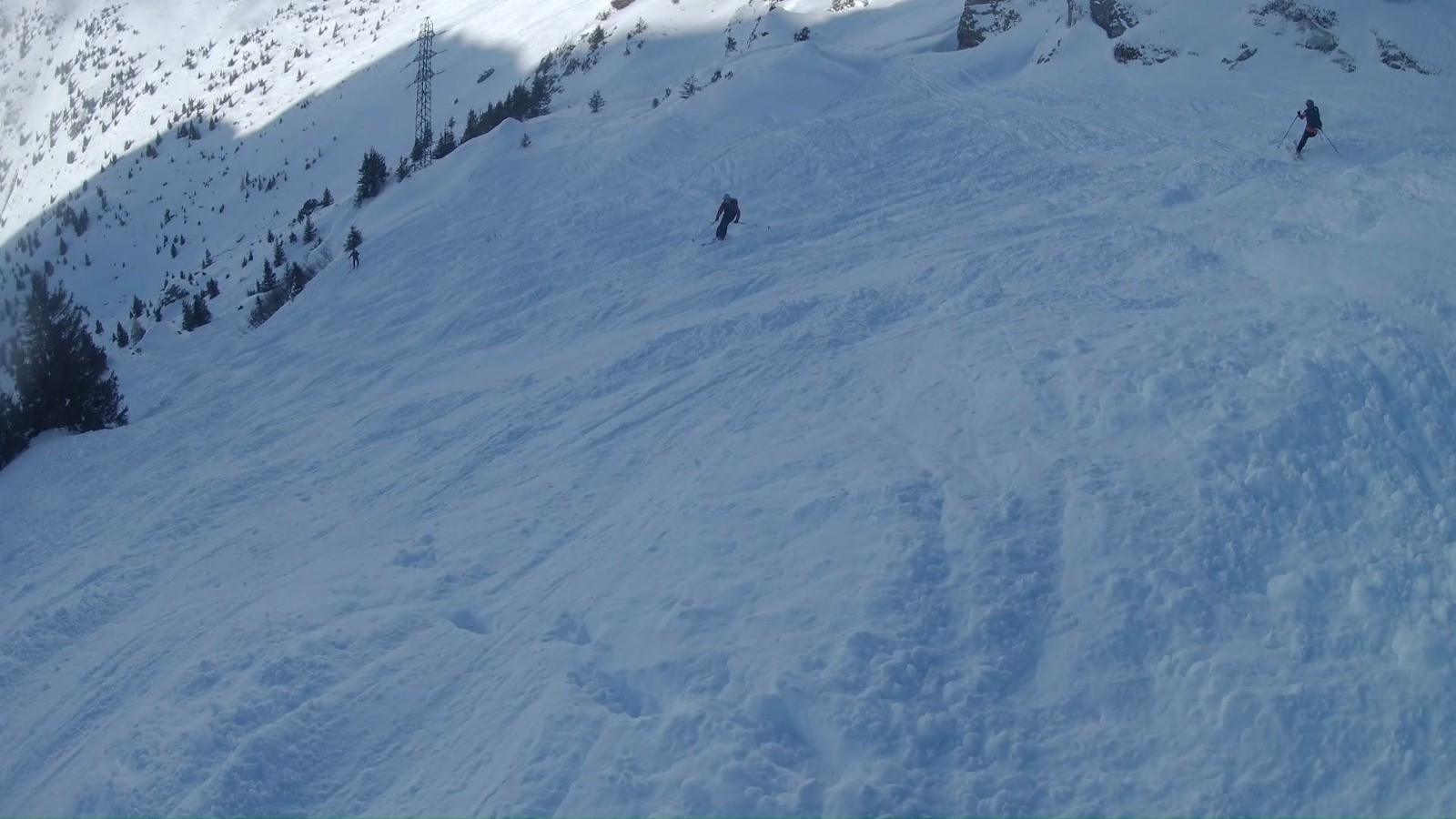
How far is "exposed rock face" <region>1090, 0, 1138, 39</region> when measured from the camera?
75.5 ft

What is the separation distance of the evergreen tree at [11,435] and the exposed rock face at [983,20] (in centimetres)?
2288

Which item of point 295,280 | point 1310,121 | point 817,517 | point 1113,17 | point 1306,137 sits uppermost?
point 1113,17

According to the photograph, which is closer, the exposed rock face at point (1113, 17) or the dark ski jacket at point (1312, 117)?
the dark ski jacket at point (1312, 117)

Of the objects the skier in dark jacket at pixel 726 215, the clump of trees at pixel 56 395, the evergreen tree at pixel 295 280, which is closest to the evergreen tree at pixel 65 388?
the clump of trees at pixel 56 395

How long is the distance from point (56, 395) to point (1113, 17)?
2323cm

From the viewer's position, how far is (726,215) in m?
15.3

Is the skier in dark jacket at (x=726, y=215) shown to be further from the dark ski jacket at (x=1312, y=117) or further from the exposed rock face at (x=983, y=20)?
the exposed rock face at (x=983, y=20)

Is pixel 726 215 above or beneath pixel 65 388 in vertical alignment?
above

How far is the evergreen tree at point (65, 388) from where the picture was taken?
1476cm

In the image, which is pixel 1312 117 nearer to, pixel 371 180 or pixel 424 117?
pixel 371 180

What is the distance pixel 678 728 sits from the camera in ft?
19.5

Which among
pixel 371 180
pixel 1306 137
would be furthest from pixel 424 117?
pixel 1306 137

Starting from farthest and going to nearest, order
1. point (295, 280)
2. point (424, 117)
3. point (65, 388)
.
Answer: point (424, 117) < point (295, 280) < point (65, 388)

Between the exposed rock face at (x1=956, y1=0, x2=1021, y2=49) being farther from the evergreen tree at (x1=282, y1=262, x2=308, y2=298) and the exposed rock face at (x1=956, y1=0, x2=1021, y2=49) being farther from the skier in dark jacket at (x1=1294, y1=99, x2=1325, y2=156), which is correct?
the evergreen tree at (x1=282, y1=262, x2=308, y2=298)
